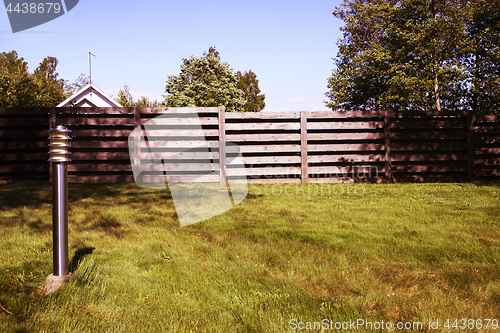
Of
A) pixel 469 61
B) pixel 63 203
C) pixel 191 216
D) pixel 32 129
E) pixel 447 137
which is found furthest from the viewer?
pixel 469 61

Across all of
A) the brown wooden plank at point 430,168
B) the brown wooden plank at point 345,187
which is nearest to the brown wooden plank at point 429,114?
the brown wooden plank at point 430,168

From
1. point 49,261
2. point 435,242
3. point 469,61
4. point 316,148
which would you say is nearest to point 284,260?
point 435,242

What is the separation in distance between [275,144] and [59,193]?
6669 millimetres

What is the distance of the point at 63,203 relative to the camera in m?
2.15

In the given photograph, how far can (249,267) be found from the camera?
107 inches

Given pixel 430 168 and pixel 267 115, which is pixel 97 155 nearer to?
pixel 267 115

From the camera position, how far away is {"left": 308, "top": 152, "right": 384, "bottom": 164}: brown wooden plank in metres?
8.36

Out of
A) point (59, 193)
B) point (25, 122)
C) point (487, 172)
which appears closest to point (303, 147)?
point (487, 172)

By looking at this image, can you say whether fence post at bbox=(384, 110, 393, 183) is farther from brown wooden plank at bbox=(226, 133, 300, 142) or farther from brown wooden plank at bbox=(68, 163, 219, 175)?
brown wooden plank at bbox=(68, 163, 219, 175)

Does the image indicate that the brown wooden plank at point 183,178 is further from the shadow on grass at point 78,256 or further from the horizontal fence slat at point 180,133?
the shadow on grass at point 78,256

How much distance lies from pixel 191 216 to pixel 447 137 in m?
7.64

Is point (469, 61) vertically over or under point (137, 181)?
over

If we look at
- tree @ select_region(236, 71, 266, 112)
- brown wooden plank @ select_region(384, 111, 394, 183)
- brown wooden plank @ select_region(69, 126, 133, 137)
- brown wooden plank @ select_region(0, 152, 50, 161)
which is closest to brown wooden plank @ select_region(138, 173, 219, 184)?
brown wooden plank @ select_region(69, 126, 133, 137)

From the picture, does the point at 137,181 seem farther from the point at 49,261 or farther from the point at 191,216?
the point at 49,261
